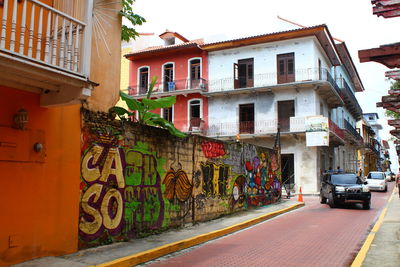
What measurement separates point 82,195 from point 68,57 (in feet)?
9.19

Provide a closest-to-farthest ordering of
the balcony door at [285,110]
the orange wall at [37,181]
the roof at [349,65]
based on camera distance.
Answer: the orange wall at [37,181], the balcony door at [285,110], the roof at [349,65]

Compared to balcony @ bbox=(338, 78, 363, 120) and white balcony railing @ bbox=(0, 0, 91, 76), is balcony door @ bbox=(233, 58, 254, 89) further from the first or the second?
white balcony railing @ bbox=(0, 0, 91, 76)

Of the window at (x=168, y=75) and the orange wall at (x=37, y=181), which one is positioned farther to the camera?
the window at (x=168, y=75)

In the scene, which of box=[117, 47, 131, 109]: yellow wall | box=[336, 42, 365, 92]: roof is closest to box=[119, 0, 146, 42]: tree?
box=[117, 47, 131, 109]: yellow wall

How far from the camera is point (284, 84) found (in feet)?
91.0

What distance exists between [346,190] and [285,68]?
15163 millimetres

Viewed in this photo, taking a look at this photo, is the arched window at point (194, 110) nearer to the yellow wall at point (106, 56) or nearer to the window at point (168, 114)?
the window at point (168, 114)

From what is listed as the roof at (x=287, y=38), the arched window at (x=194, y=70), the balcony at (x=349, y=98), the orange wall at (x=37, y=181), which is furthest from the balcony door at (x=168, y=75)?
A: the orange wall at (x=37, y=181)

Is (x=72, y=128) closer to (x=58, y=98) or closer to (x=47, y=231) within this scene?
(x=58, y=98)

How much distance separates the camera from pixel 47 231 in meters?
6.63

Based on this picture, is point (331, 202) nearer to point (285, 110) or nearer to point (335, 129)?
point (285, 110)

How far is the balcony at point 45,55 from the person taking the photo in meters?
5.36

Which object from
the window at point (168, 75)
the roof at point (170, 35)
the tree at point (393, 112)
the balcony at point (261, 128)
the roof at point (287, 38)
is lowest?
the balcony at point (261, 128)

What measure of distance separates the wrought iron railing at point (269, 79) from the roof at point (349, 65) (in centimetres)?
634
